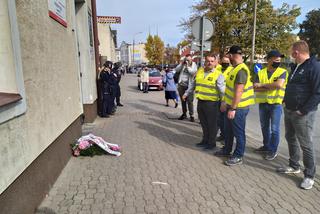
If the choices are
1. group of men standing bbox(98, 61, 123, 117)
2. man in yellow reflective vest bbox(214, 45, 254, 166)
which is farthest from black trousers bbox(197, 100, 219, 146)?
group of men standing bbox(98, 61, 123, 117)

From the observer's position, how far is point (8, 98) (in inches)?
108

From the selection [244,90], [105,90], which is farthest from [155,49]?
[244,90]

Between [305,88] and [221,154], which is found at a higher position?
[305,88]

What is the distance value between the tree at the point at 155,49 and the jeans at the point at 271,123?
70.1 metres

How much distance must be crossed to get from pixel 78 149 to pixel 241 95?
10.0 ft

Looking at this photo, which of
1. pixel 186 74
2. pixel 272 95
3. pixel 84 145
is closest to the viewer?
pixel 272 95

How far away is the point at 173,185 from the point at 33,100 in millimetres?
2177

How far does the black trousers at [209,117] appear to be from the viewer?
5.64 metres

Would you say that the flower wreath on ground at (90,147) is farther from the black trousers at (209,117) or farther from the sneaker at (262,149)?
the sneaker at (262,149)

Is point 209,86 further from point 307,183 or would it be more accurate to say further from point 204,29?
point 204,29

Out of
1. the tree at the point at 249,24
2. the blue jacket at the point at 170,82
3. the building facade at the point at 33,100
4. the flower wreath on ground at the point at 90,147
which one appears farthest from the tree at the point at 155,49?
the flower wreath on ground at the point at 90,147

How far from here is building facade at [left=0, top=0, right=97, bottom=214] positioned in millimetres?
2785

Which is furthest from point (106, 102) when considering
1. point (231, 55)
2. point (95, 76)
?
point (231, 55)

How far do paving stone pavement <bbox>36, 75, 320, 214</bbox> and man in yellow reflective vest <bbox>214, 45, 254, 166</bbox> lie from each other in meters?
0.43
